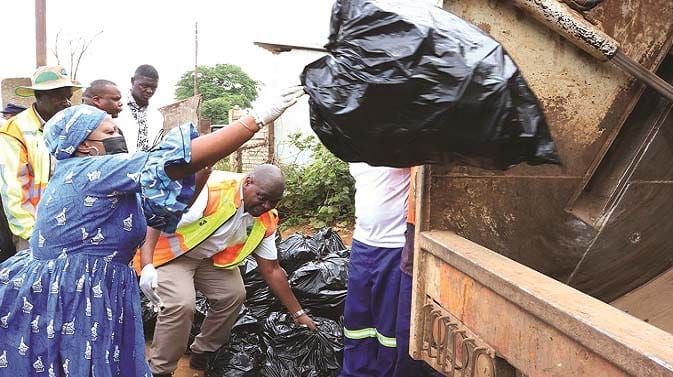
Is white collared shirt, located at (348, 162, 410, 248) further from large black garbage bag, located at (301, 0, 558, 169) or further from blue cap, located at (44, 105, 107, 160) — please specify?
blue cap, located at (44, 105, 107, 160)

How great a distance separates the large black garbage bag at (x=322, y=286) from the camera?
11.1ft

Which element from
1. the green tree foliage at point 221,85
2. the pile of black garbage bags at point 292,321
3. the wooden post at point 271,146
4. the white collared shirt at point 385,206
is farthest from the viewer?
the green tree foliage at point 221,85

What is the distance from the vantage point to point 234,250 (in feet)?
10.8

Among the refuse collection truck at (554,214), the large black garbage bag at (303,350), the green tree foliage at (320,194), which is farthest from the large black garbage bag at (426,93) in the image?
the green tree foliage at (320,194)

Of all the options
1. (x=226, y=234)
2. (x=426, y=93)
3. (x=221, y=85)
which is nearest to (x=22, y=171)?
(x=226, y=234)

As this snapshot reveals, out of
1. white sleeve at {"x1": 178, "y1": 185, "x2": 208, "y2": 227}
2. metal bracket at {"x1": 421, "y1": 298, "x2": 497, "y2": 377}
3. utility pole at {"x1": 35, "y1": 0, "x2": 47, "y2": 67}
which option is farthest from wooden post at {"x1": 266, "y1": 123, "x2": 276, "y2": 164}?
metal bracket at {"x1": 421, "y1": 298, "x2": 497, "y2": 377}

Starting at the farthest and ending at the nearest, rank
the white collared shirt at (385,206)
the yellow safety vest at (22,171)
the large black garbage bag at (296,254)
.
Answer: the large black garbage bag at (296,254) → the yellow safety vest at (22,171) → the white collared shirt at (385,206)

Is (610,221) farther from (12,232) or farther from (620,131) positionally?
(12,232)

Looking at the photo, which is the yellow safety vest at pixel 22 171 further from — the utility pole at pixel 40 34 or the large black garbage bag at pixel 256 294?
the utility pole at pixel 40 34

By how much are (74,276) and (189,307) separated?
1.12 metres

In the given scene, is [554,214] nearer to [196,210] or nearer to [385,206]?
[385,206]

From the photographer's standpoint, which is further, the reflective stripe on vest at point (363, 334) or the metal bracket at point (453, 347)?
the reflective stripe on vest at point (363, 334)

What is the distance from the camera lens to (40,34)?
704 cm

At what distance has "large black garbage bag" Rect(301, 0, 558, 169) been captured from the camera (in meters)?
1.36
